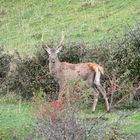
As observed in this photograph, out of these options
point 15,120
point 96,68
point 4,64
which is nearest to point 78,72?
point 96,68

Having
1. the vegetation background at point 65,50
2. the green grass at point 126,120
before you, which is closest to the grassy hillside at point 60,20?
the vegetation background at point 65,50

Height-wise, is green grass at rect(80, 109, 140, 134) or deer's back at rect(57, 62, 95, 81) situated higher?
deer's back at rect(57, 62, 95, 81)

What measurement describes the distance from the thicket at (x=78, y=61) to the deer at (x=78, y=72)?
0.40m

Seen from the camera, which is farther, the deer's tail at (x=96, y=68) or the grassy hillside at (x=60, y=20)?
the grassy hillside at (x=60, y=20)

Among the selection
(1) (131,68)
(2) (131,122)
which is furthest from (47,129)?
(1) (131,68)

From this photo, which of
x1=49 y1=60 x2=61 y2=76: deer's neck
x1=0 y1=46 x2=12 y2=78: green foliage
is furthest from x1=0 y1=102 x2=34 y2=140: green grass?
x1=0 y1=46 x2=12 y2=78: green foliage

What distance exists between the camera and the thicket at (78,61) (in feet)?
58.7

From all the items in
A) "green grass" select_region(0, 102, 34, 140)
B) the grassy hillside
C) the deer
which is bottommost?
"green grass" select_region(0, 102, 34, 140)

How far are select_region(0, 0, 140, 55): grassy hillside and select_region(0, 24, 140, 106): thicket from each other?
2576 millimetres

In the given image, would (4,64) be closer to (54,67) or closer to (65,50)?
(65,50)

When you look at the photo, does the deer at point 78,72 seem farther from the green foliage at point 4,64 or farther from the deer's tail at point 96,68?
the green foliage at point 4,64

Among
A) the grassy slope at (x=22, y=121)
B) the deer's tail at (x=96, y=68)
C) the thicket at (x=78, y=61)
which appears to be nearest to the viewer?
the grassy slope at (x=22, y=121)

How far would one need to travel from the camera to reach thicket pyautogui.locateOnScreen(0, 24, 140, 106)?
17891 mm

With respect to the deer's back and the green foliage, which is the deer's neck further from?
the green foliage
